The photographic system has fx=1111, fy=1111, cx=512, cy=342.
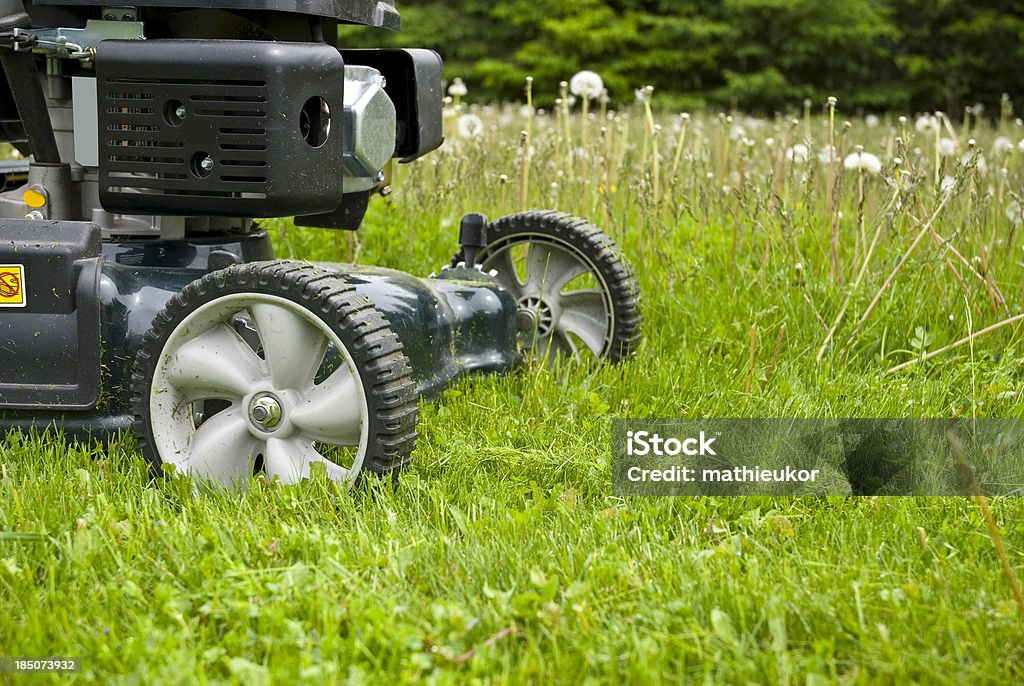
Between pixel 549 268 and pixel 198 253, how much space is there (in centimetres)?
93

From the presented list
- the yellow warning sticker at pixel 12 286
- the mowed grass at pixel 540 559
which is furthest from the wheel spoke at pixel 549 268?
the yellow warning sticker at pixel 12 286

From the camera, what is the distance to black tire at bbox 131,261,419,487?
1747 mm

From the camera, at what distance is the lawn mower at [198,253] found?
5.88 ft

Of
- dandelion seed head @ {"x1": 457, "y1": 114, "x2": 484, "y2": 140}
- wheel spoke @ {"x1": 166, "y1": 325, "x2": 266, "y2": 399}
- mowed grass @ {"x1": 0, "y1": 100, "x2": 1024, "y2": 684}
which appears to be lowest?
mowed grass @ {"x1": 0, "y1": 100, "x2": 1024, "y2": 684}

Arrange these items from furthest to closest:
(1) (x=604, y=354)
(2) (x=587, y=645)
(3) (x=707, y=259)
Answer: (3) (x=707, y=259)
(1) (x=604, y=354)
(2) (x=587, y=645)

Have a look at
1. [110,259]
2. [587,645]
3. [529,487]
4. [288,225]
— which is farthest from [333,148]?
[288,225]

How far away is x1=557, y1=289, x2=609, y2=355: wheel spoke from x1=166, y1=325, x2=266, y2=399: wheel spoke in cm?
105

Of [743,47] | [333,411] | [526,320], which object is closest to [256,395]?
[333,411]

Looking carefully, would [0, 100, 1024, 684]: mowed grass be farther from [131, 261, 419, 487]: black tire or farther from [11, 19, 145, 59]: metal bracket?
[11, 19, 145, 59]: metal bracket

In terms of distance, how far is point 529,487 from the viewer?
1.95 m

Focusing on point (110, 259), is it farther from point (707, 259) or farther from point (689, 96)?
point (689, 96)

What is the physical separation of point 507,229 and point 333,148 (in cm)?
85

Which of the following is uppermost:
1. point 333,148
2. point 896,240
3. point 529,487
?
point 333,148

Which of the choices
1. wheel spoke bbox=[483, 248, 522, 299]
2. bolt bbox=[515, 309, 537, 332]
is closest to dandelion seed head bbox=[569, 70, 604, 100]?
wheel spoke bbox=[483, 248, 522, 299]
